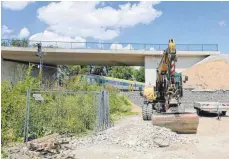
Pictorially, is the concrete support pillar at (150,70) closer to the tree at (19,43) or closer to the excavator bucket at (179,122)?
the tree at (19,43)

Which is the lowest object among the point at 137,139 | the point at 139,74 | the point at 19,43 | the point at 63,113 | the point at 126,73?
the point at 137,139

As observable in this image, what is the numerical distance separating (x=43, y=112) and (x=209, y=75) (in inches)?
1093

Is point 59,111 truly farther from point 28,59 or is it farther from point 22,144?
point 28,59

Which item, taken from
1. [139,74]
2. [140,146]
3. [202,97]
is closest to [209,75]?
[202,97]

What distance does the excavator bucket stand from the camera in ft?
39.6

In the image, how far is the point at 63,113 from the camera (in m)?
11.8

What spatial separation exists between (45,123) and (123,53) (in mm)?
26983

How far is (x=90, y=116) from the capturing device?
1270 centimetres

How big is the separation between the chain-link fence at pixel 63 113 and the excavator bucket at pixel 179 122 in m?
2.30

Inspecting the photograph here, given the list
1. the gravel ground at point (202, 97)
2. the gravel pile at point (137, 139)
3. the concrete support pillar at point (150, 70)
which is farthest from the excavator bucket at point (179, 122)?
the concrete support pillar at point (150, 70)

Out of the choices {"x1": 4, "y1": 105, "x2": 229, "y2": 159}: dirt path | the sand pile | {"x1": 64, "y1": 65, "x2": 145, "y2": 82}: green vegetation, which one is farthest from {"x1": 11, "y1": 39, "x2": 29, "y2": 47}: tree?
{"x1": 64, "y1": 65, "x2": 145, "y2": 82}: green vegetation

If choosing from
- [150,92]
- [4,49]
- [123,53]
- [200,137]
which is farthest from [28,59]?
[200,137]

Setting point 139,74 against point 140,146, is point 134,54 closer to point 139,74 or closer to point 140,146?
point 140,146

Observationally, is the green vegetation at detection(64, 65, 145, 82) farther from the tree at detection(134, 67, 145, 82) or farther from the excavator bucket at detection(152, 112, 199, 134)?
the excavator bucket at detection(152, 112, 199, 134)
